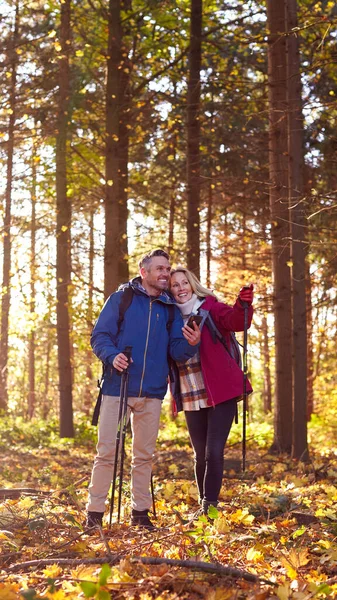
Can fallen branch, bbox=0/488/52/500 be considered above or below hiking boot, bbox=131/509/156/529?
below

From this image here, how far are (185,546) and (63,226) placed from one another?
984 centimetres

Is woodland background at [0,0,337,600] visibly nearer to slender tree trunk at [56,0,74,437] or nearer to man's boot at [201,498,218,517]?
slender tree trunk at [56,0,74,437]

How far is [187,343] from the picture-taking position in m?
5.80

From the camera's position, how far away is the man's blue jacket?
566 centimetres

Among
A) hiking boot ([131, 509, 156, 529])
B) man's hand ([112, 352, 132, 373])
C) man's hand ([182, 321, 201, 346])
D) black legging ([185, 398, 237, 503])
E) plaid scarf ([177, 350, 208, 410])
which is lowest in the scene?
hiking boot ([131, 509, 156, 529])

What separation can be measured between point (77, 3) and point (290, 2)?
7176 millimetres

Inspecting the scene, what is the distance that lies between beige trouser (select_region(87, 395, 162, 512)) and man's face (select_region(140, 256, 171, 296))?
0.94 m

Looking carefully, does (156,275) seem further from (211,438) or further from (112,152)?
(112,152)

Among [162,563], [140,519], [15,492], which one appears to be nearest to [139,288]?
[140,519]

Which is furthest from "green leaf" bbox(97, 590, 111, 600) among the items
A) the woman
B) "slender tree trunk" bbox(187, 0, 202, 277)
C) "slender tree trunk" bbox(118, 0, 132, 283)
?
"slender tree trunk" bbox(118, 0, 132, 283)

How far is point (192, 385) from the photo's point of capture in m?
6.17

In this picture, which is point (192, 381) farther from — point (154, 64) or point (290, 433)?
point (154, 64)

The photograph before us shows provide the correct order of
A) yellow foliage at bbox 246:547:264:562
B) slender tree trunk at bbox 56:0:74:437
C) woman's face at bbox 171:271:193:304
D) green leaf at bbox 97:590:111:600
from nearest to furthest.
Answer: green leaf at bbox 97:590:111:600, yellow foliage at bbox 246:547:264:562, woman's face at bbox 171:271:193:304, slender tree trunk at bbox 56:0:74:437

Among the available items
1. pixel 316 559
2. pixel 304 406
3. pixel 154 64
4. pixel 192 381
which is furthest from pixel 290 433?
pixel 154 64
